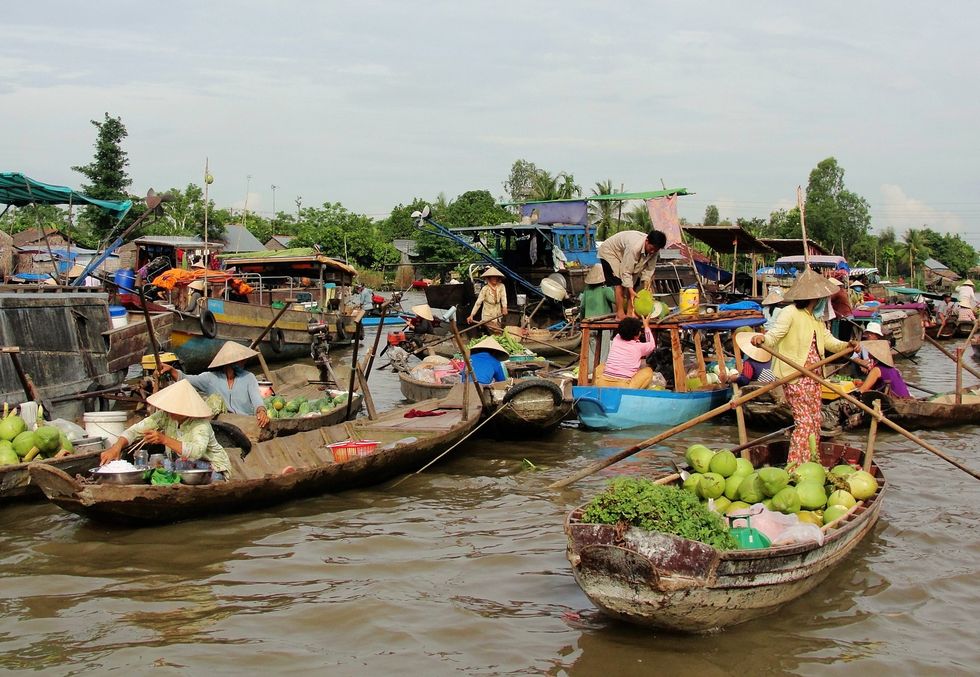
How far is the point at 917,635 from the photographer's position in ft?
16.5

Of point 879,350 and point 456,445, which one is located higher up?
point 879,350

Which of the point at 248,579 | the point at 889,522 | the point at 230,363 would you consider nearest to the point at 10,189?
the point at 230,363

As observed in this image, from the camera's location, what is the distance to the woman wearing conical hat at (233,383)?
A: 7.98 meters

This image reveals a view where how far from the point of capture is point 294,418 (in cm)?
891

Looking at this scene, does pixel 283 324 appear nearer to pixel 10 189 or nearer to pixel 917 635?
pixel 10 189

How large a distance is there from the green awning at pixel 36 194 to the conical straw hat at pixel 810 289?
31.0 feet

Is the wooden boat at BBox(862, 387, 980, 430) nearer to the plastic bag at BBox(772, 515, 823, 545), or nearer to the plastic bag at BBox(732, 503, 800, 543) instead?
the plastic bag at BBox(732, 503, 800, 543)

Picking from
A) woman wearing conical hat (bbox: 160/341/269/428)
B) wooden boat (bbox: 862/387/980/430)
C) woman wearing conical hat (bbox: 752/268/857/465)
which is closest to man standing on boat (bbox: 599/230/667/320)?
wooden boat (bbox: 862/387/980/430)

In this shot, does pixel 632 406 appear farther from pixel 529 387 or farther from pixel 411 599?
pixel 411 599

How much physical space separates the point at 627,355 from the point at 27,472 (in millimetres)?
6066

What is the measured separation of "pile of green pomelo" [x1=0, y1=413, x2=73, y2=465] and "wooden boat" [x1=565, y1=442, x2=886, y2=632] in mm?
4488

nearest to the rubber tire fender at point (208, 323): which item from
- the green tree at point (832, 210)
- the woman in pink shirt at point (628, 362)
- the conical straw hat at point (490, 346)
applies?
the conical straw hat at point (490, 346)

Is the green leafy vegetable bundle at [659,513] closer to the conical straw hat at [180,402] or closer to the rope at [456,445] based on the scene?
the conical straw hat at [180,402]

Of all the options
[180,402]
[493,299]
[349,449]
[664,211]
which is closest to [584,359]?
[349,449]
